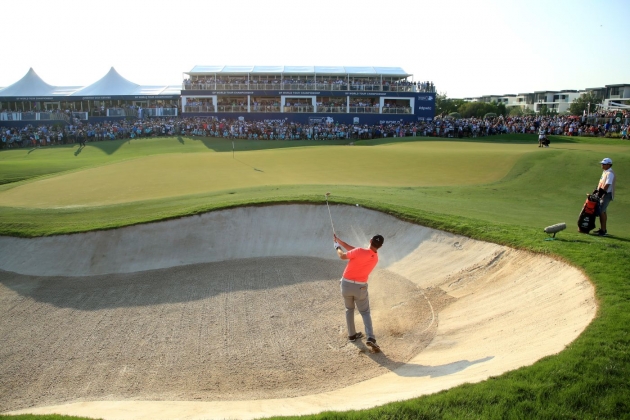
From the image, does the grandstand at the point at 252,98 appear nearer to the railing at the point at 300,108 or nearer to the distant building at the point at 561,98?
the railing at the point at 300,108

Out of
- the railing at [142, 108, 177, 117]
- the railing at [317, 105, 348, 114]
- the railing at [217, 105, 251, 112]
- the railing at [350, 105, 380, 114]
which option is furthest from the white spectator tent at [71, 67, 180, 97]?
the railing at [350, 105, 380, 114]

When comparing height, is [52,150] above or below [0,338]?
above

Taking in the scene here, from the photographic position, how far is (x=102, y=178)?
28609mm

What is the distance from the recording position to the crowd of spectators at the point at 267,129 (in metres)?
54.2

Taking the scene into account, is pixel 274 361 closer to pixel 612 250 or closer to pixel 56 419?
pixel 56 419

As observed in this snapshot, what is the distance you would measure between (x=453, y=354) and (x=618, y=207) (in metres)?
14.5

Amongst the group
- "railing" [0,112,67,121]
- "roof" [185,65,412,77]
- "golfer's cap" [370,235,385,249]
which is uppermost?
"roof" [185,65,412,77]

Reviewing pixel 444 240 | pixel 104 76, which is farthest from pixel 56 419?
pixel 104 76

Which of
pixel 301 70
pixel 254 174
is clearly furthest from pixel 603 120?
pixel 254 174

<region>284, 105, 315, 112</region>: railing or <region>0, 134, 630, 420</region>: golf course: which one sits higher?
<region>284, 105, 315, 112</region>: railing

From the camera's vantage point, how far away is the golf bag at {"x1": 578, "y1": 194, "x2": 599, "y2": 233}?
520 inches

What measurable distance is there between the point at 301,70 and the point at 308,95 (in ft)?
16.7

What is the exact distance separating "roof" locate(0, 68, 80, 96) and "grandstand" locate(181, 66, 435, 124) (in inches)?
835

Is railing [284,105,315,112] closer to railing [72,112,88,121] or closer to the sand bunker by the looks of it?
railing [72,112,88,121]
